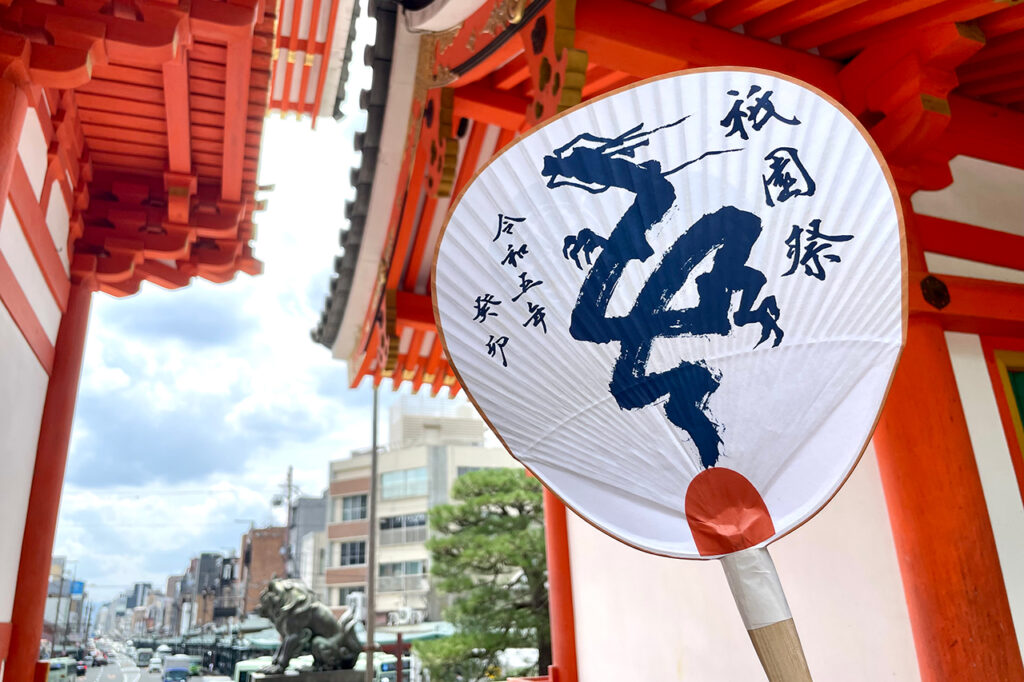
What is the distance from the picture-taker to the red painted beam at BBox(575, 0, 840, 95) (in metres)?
2.47

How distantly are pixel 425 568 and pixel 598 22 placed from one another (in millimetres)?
24317

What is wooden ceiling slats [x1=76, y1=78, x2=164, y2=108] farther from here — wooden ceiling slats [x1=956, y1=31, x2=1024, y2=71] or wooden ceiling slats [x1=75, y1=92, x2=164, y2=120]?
wooden ceiling slats [x1=956, y1=31, x2=1024, y2=71]

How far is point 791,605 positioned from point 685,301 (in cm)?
176

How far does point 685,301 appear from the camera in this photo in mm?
1297

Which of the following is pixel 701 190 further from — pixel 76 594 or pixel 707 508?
pixel 76 594

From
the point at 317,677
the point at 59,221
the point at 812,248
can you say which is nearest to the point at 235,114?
the point at 59,221

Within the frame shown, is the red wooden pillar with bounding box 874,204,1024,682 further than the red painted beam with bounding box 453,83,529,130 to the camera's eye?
No

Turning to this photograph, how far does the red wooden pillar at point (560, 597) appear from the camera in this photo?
4.11 meters

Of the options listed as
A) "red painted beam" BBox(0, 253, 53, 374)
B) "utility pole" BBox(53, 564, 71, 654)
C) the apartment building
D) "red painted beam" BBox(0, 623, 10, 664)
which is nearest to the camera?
"red painted beam" BBox(0, 253, 53, 374)

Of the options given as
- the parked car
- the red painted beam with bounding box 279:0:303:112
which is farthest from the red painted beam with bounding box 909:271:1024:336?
the parked car

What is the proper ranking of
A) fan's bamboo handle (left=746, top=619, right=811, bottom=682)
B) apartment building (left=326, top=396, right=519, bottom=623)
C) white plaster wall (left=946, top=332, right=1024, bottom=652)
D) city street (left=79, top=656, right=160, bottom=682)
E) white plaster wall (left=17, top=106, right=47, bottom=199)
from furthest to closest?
apartment building (left=326, top=396, right=519, bottom=623) < city street (left=79, top=656, right=160, bottom=682) < white plaster wall (left=17, top=106, right=47, bottom=199) < white plaster wall (left=946, top=332, right=1024, bottom=652) < fan's bamboo handle (left=746, top=619, right=811, bottom=682)

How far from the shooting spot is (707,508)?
1232mm

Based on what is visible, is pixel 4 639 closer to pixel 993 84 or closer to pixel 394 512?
pixel 993 84

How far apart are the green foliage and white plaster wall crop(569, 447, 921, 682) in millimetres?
7857
